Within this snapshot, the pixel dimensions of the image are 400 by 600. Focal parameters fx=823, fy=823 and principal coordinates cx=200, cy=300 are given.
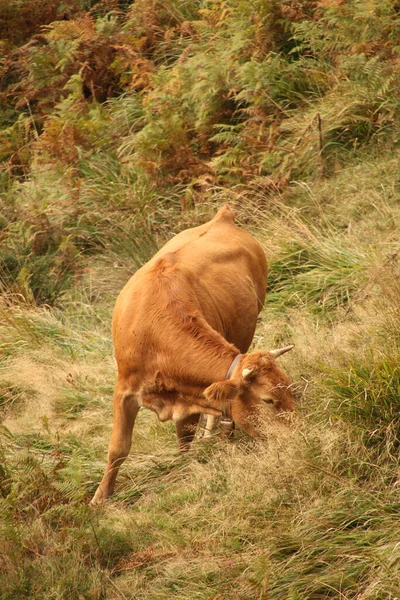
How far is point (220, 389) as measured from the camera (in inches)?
211

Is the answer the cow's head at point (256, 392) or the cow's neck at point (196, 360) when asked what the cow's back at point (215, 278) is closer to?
the cow's neck at point (196, 360)

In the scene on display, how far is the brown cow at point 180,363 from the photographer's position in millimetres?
5422

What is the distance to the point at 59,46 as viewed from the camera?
516 inches

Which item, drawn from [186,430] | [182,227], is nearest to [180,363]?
[186,430]

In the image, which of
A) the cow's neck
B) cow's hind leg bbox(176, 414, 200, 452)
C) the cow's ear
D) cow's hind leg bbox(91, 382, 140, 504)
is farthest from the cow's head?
cow's hind leg bbox(91, 382, 140, 504)

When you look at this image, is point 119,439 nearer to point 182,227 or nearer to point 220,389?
point 220,389

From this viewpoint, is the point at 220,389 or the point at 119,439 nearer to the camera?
the point at 220,389

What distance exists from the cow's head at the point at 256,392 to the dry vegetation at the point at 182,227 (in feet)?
0.68

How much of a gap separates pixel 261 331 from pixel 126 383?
2460mm

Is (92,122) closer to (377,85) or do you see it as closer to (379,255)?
(377,85)

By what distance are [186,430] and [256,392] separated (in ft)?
3.32

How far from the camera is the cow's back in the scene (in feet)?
20.0

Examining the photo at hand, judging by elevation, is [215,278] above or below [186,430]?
above

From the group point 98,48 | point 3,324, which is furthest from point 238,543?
point 98,48
